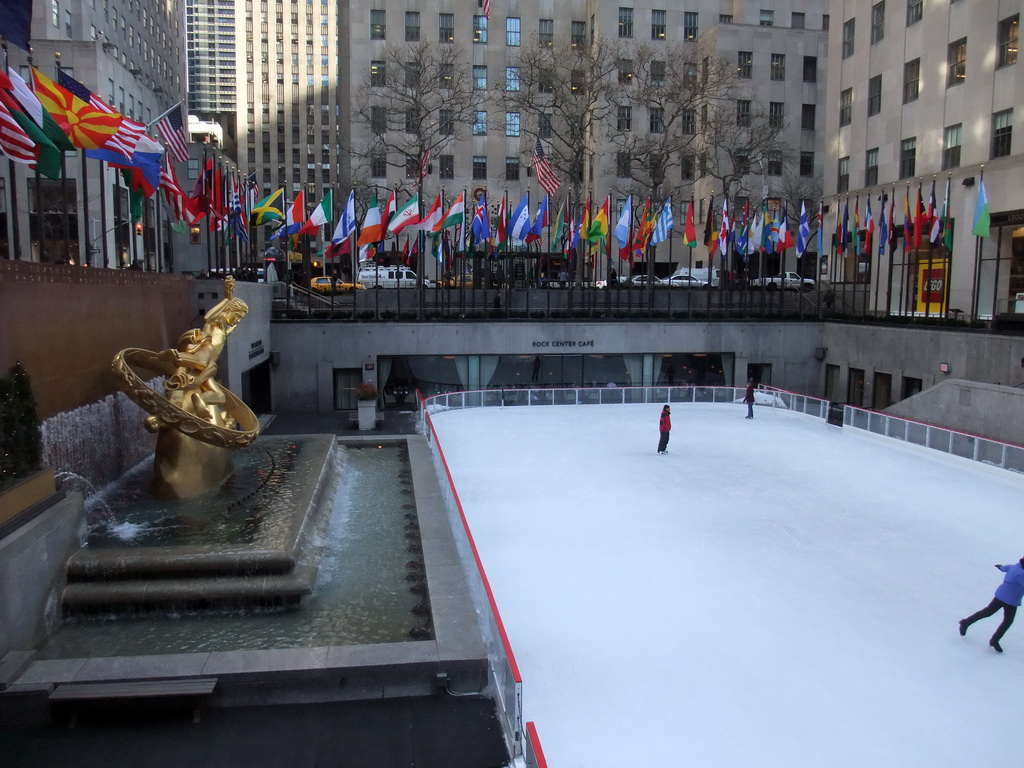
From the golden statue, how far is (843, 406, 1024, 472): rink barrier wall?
1401 centimetres

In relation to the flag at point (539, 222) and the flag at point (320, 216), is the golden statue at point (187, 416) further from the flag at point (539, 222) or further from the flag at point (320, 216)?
the flag at point (539, 222)

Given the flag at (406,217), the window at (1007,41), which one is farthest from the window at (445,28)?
the window at (1007,41)

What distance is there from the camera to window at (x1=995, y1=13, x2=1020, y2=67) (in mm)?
24828

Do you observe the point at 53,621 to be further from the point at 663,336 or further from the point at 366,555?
the point at 663,336

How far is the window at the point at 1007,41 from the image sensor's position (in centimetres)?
2483

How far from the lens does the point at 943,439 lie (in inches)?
687

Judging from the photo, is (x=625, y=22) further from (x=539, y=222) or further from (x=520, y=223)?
(x=520, y=223)

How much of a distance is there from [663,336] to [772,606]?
19815 mm

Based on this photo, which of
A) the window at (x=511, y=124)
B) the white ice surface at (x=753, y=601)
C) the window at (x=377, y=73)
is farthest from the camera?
the window at (x=511, y=124)

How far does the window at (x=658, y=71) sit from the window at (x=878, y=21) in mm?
12659

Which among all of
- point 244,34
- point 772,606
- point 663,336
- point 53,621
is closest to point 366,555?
point 53,621

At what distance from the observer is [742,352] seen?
96.1ft

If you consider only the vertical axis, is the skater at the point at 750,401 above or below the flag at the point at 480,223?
below

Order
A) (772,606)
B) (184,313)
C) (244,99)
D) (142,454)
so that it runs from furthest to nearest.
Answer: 1. (244,99)
2. (184,313)
3. (142,454)
4. (772,606)
